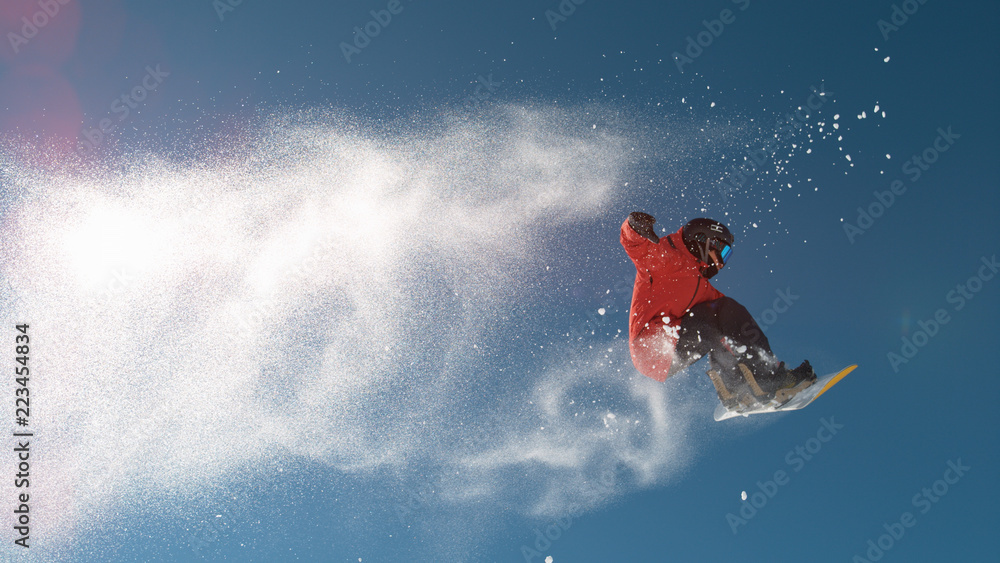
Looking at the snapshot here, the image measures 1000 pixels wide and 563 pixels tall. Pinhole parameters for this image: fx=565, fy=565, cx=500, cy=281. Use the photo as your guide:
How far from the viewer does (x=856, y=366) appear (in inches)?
252

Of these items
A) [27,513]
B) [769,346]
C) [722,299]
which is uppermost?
[27,513]

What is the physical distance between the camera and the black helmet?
239 inches

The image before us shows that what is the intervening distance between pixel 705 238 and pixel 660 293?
825mm

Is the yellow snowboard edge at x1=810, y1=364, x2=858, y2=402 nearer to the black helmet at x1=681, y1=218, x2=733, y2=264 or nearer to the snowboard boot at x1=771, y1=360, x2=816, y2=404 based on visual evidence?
the snowboard boot at x1=771, y1=360, x2=816, y2=404

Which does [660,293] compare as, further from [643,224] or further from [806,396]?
[806,396]

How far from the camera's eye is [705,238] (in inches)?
241

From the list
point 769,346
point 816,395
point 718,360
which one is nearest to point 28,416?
point 718,360

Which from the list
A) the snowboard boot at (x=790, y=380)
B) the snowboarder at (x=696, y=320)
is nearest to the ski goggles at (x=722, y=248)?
the snowboarder at (x=696, y=320)

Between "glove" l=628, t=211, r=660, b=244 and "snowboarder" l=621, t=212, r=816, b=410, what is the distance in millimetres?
11

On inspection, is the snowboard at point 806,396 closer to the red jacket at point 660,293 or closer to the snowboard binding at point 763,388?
the snowboard binding at point 763,388

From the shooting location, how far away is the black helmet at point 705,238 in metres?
6.06

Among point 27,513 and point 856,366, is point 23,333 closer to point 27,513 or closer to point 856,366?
point 27,513

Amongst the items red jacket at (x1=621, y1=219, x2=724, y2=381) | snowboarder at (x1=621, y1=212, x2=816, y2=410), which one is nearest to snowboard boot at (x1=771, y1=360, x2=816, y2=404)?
snowboarder at (x1=621, y1=212, x2=816, y2=410)

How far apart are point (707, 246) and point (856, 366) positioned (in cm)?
222
